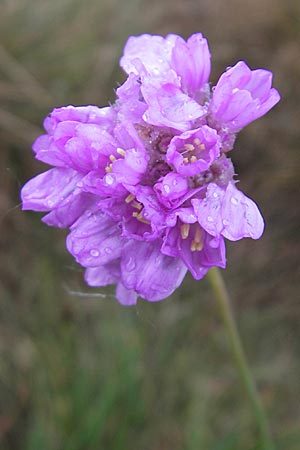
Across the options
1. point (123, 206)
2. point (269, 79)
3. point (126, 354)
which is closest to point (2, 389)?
point (126, 354)

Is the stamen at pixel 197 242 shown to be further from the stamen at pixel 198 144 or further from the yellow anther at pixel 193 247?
the stamen at pixel 198 144

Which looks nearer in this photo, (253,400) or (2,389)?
(253,400)

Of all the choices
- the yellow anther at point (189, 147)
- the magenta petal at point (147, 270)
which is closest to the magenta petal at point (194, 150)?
the yellow anther at point (189, 147)

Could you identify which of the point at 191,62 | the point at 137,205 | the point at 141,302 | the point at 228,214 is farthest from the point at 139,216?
the point at 141,302

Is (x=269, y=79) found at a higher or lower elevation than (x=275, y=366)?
higher

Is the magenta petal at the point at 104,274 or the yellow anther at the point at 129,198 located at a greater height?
the yellow anther at the point at 129,198

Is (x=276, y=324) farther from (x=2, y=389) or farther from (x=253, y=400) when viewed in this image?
(x=253, y=400)
